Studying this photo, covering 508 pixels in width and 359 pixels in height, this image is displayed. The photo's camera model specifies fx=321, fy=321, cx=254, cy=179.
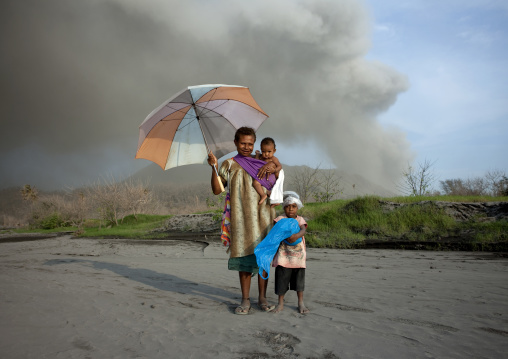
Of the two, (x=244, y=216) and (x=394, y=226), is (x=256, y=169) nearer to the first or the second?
(x=244, y=216)

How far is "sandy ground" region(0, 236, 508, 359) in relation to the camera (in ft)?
8.87

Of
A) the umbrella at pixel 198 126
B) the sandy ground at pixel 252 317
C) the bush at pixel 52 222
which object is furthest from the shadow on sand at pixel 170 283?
the bush at pixel 52 222

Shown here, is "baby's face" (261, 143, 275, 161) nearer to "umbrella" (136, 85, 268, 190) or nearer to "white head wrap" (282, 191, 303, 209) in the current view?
"white head wrap" (282, 191, 303, 209)

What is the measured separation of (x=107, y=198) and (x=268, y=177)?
84.2ft

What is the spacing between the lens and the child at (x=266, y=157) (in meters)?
3.85

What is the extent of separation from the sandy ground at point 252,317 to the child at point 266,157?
4.65 ft

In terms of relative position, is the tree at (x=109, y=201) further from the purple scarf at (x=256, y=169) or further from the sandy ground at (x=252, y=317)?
the purple scarf at (x=256, y=169)

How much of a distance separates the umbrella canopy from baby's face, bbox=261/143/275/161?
2.86ft

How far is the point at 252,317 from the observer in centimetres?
363

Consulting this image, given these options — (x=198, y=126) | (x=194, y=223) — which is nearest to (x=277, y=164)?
(x=198, y=126)

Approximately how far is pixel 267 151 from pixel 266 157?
0.26 ft

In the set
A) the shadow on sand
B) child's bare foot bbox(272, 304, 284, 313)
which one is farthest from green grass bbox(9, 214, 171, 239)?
child's bare foot bbox(272, 304, 284, 313)

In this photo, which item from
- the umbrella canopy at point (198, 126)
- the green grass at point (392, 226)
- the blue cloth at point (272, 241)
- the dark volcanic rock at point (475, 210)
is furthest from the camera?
the dark volcanic rock at point (475, 210)

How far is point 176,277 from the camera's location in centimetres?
634
